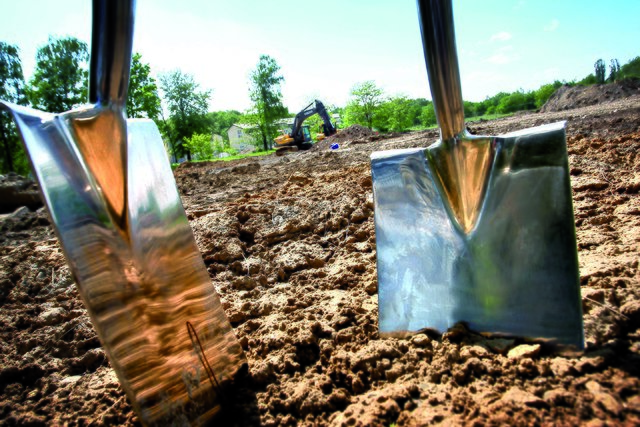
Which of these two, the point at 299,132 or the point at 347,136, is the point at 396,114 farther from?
the point at 347,136

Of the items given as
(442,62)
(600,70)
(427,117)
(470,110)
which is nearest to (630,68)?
(600,70)

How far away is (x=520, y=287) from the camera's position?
1112mm

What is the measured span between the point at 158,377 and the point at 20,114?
2.61ft

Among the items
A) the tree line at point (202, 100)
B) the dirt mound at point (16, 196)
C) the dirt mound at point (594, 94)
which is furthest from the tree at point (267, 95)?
the dirt mound at point (16, 196)

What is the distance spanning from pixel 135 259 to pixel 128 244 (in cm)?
5

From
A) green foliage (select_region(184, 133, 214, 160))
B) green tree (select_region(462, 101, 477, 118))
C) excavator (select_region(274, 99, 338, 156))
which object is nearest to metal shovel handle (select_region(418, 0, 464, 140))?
excavator (select_region(274, 99, 338, 156))

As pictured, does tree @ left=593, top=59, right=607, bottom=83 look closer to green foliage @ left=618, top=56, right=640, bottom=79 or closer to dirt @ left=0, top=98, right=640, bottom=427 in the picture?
green foliage @ left=618, top=56, right=640, bottom=79

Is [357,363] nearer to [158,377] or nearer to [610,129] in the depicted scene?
[158,377]

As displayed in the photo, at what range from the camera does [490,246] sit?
118 centimetres

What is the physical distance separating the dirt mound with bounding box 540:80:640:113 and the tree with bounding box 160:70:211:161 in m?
32.5

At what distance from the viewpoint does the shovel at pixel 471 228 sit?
1.07 m

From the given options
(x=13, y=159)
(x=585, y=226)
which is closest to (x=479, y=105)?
(x=13, y=159)

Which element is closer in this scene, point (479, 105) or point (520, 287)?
point (520, 287)

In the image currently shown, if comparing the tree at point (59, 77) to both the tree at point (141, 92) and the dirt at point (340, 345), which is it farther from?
the dirt at point (340, 345)
